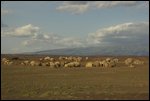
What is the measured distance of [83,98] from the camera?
19.7m

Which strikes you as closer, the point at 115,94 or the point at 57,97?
the point at 57,97

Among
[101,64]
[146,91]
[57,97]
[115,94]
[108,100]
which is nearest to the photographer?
[108,100]

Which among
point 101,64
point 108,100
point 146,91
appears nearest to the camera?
point 108,100

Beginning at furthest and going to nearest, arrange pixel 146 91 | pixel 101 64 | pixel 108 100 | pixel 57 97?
1. pixel 101 64
2. pixel 146 91
3. pixel 57 97
4. pixel 108 100

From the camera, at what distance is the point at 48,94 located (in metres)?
21.7

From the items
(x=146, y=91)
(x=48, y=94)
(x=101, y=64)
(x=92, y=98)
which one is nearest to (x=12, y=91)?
(x=48, y=94)

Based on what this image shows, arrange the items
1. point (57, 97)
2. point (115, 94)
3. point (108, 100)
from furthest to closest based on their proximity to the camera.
Answer: point (115, 94) < point (57, 97) < point (108, 100)

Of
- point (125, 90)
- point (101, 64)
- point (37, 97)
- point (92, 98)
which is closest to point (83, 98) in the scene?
point (92, 98)

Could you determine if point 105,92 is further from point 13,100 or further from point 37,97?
point 13,100

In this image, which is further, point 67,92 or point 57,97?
point 67,92

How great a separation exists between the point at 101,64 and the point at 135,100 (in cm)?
3584

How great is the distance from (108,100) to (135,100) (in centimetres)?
135

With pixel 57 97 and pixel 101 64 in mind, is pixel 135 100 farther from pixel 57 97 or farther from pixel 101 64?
pixel 101 64

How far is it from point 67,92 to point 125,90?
3.75 metres
